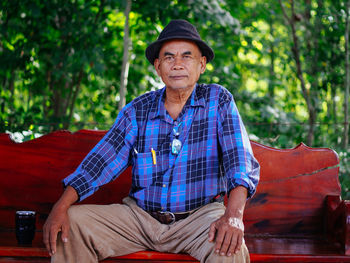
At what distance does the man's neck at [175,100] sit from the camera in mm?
2701

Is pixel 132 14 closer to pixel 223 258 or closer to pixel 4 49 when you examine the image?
pixel 4 49

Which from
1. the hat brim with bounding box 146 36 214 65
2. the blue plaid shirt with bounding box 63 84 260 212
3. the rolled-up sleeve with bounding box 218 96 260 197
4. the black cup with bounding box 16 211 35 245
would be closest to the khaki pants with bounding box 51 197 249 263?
the blue plaid shirt with bounding box 63 84 260 212

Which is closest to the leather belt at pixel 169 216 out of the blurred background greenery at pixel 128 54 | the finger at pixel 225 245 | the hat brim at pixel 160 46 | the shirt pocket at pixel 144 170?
the shirt pocket at pixel 144 170

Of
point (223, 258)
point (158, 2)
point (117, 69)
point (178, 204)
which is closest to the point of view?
point (223, 258)

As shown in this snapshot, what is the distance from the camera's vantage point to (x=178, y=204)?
2.50 meters

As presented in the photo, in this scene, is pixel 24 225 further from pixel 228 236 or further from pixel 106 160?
pixel 228 236

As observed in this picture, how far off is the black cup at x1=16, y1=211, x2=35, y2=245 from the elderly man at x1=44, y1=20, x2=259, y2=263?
33 centimetres

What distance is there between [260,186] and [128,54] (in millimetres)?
1935

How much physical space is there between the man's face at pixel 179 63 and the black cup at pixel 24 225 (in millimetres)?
1064

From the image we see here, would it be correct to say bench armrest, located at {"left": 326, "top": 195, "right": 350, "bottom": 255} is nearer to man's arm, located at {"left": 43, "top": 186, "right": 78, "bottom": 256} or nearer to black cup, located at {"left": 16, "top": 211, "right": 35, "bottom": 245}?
A: man's arm, located at {"left": 43, "top": 186, "right": 78, "bottom": 256}

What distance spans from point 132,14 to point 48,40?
90 cm

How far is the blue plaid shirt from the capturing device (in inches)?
96.6

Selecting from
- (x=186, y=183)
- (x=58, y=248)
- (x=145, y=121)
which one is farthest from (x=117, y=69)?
(x=58, y=248)

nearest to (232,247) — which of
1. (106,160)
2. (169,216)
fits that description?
(169,216)
